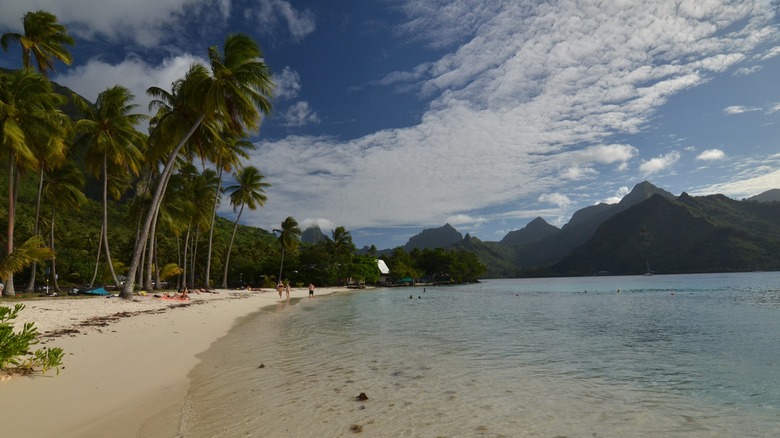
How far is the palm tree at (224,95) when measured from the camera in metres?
22.3

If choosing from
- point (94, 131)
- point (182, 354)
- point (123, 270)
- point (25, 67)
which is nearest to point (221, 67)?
point (94, 131)

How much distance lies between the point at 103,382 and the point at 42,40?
26381 mm

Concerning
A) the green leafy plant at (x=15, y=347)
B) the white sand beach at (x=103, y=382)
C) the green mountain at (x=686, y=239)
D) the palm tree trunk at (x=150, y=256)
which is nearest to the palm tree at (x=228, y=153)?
the palm tree trunk at (x=150, y=256)

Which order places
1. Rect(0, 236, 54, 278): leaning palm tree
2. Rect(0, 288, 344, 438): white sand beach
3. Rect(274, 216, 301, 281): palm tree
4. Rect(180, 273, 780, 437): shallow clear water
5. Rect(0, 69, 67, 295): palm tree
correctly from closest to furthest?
1. Rect(0, 288, 344, 438): white sand beach
2. Rect(180, 273, 780, 437): shallow clear water
3. Rect(0, 236, 54, 278): leaning palm tree
4. Rect(0, 69, 67, 295): palm tree
5. Rect(274, 216, 301, 281): palm tree

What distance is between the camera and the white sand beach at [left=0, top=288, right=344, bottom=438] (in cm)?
504

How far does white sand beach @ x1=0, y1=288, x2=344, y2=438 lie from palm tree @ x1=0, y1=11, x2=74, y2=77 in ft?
59.3

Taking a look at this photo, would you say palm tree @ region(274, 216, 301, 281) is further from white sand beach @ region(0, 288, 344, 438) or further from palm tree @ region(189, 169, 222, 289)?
white sand beach @ region(0, 288, 344, 438)

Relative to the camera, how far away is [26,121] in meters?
20.6

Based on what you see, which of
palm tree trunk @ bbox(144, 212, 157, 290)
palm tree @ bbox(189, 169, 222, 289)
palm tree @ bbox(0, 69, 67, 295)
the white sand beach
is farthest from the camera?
palm tree @ bbox(189, 169, 222, 289)

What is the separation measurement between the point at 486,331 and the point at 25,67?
2909cm

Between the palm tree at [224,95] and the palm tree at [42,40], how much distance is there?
7720mm

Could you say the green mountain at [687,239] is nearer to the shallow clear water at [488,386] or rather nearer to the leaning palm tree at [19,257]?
the shallow clear water at [488,386]

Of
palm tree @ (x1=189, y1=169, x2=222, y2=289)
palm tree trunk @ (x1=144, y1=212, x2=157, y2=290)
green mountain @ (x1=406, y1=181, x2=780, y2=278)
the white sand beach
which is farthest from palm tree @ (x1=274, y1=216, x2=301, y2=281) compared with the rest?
green mountain @ (x1=406, y1=181, x2=780, y2=278)

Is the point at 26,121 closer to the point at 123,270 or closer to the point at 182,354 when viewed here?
the point at 182,354
